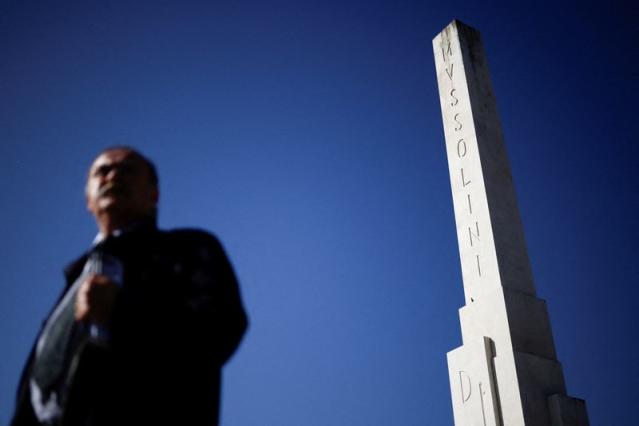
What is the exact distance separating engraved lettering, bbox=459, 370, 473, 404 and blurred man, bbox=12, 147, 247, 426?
21.8 feet

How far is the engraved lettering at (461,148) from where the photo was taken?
9.48 m

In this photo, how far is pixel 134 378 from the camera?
1532 millimetres

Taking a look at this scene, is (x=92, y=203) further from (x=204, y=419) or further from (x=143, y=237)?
(x=204, y=419)

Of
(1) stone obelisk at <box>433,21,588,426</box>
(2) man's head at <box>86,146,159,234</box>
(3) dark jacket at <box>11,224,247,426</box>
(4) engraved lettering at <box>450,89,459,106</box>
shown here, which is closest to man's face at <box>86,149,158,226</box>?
(2) man's head at <box>86,146,159,234</box>

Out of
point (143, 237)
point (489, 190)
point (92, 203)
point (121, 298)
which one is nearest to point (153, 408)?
point (121, 298)

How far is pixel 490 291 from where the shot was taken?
26.4 ft

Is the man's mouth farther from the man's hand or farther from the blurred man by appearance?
the man's hand

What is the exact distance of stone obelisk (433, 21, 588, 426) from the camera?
23.9 feet

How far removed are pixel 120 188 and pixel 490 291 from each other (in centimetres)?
691

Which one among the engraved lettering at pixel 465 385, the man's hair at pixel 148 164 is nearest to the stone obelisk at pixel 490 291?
the engraved lettering at pixel 465 385

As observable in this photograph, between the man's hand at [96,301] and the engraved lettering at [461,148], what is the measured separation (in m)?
8.46

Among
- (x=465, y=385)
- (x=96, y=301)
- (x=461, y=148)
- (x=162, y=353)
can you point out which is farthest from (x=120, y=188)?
(x=461, y=148)

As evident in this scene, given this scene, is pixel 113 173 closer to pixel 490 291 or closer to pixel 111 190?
pixel 111 190

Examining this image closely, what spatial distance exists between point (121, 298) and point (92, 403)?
10.7 inches
